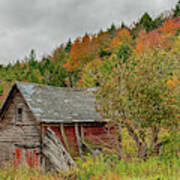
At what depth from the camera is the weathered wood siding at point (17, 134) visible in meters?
17.9

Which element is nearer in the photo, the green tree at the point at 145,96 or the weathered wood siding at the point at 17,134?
the green tree at the point at 145,96

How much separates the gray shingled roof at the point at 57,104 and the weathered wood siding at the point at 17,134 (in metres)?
0.78

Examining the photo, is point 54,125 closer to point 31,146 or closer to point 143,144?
point 31,146

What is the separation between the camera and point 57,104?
19.8 metres

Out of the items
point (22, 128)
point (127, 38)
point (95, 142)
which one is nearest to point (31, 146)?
point (22, 128)

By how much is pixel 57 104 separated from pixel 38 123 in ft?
8.45

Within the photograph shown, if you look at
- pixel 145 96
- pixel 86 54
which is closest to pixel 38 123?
pixel 145 96

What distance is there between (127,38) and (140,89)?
52869mm

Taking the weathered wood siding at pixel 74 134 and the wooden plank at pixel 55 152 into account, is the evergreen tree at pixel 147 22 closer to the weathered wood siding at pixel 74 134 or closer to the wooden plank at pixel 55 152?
the weathered wood siding at pixel 74 134

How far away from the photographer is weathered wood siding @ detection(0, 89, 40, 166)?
1786 centimetres

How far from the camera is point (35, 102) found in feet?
60.6

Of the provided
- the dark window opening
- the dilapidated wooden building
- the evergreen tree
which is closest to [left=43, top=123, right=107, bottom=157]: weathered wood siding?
the dilapidated wooden building

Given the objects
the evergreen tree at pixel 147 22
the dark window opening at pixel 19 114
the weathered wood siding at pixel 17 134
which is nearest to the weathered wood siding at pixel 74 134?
the weathered wood siding at pixel 17 134

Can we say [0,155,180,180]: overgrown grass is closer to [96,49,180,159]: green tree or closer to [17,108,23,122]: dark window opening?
[96,49,180,159]: green tree
